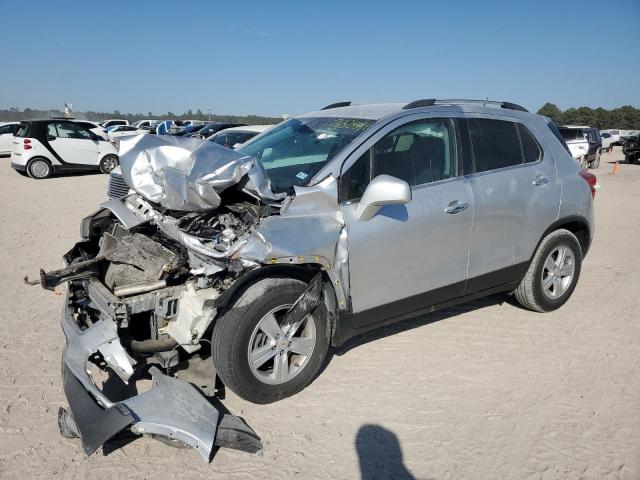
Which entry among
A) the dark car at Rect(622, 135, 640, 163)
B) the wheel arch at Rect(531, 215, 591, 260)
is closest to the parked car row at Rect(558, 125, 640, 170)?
the dark car at Rect(622, 135, 640, 163)

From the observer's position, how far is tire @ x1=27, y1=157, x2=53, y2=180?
47.6 feet

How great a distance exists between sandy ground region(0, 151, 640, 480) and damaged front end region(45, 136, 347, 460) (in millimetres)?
257

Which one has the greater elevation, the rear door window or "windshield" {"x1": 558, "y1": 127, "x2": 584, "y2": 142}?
"windshield" {"x1": 558, "y1": 127, "x2": 584, "y2": 142}

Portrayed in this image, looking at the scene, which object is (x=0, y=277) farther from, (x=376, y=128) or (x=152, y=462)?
(x=376, y=128)

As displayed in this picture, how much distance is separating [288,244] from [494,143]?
2.20 meters

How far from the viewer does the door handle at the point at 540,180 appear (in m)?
4.43

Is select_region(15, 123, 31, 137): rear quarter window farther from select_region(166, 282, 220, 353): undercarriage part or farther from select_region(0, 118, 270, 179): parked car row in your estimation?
select_region(166, 282, 220, 353): undercarriage part

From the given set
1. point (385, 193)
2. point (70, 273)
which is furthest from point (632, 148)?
point (70, 273)

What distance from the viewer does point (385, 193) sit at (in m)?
3.25

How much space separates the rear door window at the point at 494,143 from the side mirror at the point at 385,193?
3.87 ft

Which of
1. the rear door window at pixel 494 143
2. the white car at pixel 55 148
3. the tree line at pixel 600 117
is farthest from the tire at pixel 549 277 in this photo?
the tree line at pixel 600 117

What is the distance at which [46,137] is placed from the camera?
14.5 m

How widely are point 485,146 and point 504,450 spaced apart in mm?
2383

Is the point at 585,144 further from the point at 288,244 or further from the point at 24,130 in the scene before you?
the point at 288,244
